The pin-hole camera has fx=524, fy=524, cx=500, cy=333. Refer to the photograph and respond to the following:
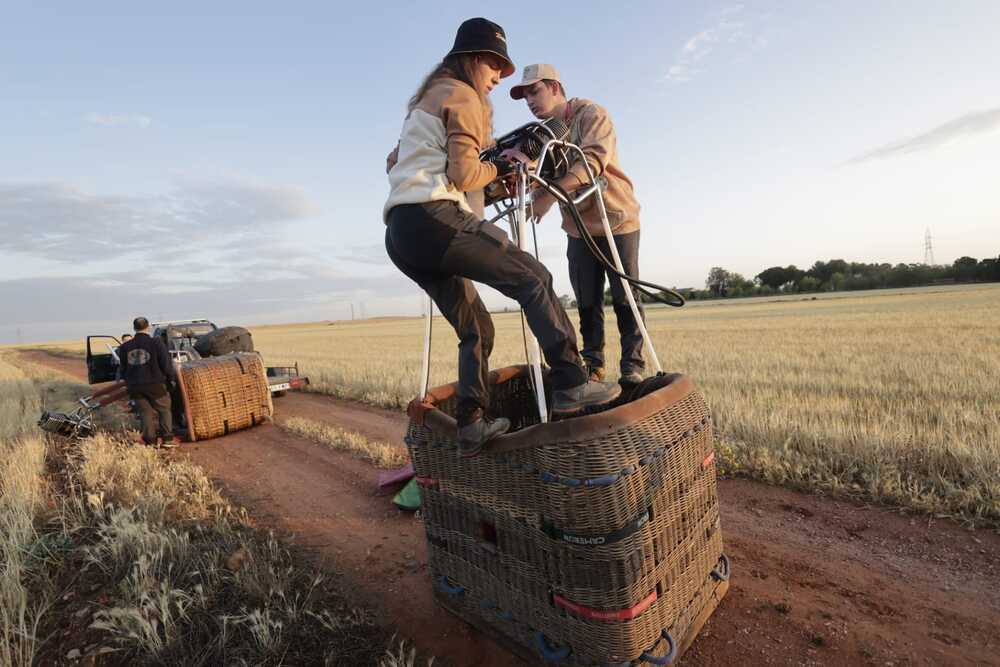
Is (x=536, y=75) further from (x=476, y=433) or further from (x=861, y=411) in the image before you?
(x=861, y=411)

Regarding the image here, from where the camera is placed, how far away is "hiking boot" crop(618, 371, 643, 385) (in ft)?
11.3

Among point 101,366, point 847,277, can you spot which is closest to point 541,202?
point 101,366

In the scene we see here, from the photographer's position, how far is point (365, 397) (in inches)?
402

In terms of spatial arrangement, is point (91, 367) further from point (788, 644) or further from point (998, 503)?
point (998, 503)

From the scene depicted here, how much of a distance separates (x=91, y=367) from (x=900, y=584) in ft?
51.7

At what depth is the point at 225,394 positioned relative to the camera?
821 cm

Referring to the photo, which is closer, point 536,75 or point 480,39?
point 480,39

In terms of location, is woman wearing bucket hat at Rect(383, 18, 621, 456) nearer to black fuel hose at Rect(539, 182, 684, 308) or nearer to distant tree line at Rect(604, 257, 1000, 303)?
black fuel hose at Rect(539, 182, 684, 308)

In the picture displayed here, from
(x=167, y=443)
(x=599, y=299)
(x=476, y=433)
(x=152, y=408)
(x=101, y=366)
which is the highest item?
(x=599, y=299)

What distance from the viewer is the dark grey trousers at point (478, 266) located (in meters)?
2.36

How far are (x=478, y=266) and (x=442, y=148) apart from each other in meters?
0.56

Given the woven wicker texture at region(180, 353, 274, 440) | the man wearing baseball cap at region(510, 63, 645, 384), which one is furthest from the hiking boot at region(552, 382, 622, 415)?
the woven wicker texture at region(180, 353, 274, 440)

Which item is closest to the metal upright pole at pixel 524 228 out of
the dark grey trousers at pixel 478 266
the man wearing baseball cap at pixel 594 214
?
the dark grey trousers at pixel 478 266

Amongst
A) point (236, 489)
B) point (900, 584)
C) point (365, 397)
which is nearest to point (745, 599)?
point (900, 584)
